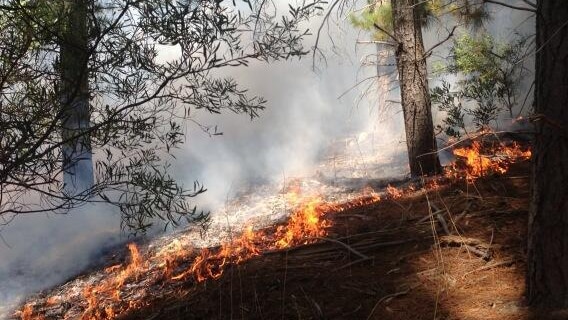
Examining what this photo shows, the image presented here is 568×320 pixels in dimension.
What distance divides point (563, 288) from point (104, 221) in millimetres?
8033

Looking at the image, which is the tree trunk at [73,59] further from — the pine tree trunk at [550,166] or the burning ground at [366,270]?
the pine tree trunk at [550,166]

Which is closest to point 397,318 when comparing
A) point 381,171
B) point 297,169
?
point 381,171

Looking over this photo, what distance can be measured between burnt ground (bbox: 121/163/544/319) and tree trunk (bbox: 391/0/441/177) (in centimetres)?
264

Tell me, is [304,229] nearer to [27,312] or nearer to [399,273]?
[399,273]

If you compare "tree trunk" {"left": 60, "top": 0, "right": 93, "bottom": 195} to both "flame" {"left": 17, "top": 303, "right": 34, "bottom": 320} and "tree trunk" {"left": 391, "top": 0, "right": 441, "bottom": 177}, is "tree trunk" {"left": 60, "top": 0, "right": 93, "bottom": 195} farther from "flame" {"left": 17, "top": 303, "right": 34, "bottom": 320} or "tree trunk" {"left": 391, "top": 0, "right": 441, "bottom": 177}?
"tree trunk" {"left": 391, "top": 0, "right": 441, "bottom": 177}

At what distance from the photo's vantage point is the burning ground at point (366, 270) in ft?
9.28

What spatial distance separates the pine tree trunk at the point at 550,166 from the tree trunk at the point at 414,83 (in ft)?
14.3

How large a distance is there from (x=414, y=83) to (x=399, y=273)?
4.36 m

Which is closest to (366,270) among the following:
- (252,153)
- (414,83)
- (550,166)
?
(550,166)

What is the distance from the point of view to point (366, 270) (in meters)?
3.35

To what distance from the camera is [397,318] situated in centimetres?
266

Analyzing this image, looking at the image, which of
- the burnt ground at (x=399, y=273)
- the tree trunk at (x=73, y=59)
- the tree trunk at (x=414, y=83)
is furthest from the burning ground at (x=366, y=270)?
the tree trunk at (x=73, y=59)

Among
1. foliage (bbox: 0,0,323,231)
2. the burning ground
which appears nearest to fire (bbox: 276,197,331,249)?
the burning ground

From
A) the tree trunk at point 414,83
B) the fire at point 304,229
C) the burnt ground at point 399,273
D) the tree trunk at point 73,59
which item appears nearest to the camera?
the burnt ground at point 399,273
